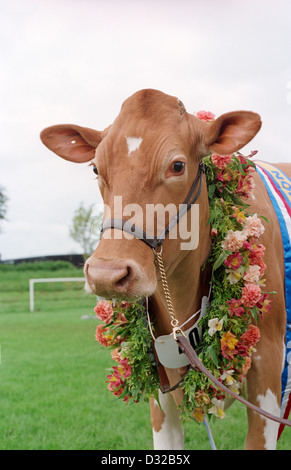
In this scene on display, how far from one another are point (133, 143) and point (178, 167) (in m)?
0.26

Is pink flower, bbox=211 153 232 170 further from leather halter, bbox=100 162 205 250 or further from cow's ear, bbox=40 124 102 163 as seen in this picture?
cow's ear, bbox=40 124 102 163

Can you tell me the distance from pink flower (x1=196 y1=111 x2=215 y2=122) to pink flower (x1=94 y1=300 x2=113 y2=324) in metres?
1.40

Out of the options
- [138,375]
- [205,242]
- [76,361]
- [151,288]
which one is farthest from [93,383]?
[151,288]

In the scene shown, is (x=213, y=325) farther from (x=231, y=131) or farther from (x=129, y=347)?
(x=231, y=131)

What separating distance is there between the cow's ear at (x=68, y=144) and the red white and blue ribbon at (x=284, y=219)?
57.0 inches

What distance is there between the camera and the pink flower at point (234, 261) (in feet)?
9.78

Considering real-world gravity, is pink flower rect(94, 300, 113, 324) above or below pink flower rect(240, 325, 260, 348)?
above

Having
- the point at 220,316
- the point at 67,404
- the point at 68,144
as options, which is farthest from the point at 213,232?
the point at 67,404

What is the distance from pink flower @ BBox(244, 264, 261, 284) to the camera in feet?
9.77

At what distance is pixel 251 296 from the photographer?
115 inches

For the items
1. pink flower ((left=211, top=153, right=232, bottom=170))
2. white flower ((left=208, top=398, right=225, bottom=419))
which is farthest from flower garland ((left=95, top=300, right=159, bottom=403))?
pink flower ((left=211, top=153, right=232, bottom=170))

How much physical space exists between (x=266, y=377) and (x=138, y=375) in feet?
2.66

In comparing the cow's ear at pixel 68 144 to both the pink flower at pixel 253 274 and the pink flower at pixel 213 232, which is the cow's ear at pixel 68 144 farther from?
the pink flower at pixel 253 274

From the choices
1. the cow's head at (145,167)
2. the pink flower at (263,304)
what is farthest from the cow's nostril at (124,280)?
the pink flower at (263,304)
